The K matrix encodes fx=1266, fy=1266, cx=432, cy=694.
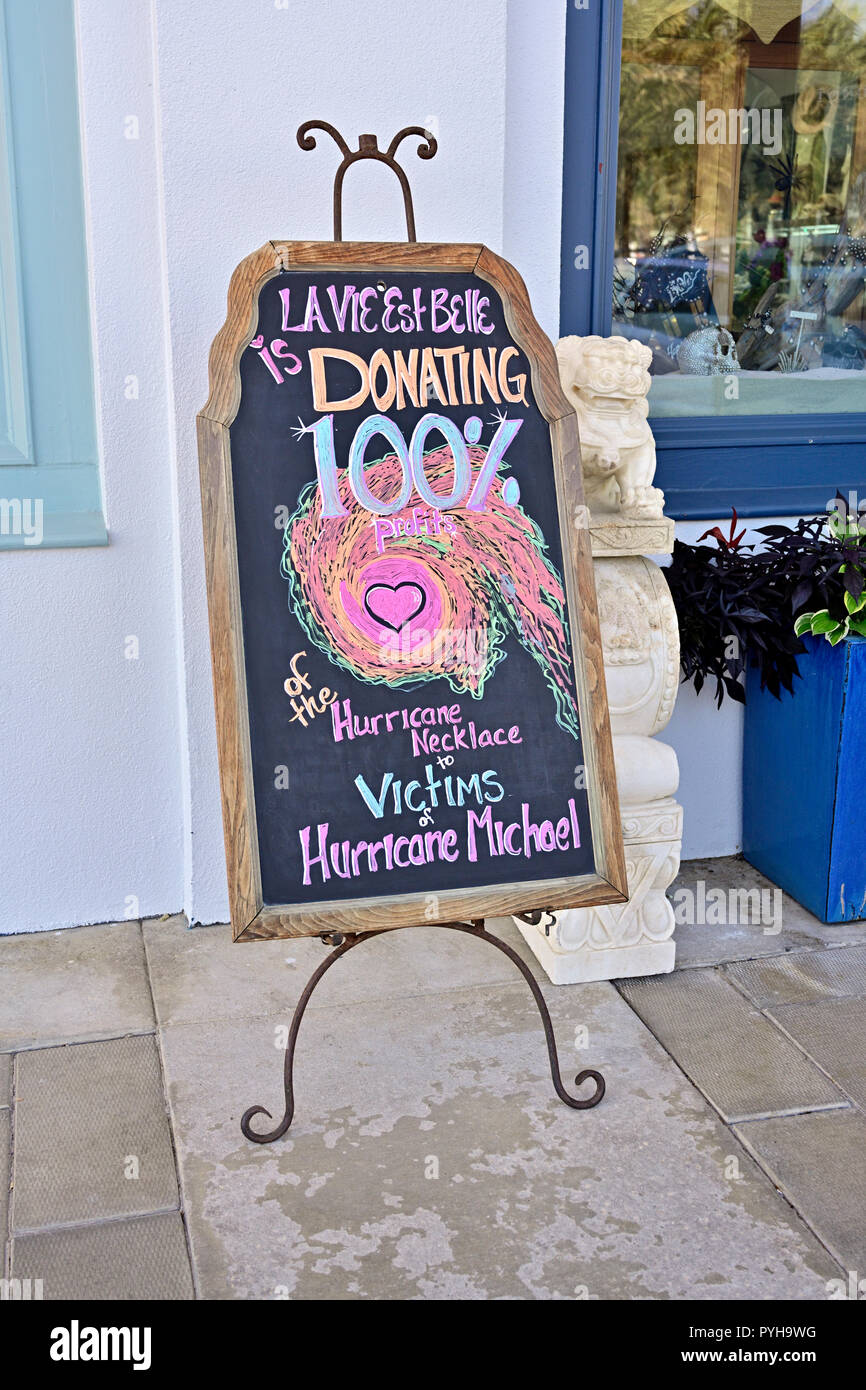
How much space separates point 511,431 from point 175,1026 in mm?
1570

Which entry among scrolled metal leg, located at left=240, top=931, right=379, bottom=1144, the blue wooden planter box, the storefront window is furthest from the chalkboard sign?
the storefront window

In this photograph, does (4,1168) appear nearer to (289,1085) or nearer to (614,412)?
(289,1085)

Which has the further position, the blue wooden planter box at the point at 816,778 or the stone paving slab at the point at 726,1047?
the blue wooden planter box at the point at 816,778

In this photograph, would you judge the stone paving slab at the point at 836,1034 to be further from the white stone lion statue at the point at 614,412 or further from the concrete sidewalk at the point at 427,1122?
the white stone lion statue at the point at 614,412

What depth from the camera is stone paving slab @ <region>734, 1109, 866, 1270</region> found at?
229 centimetres

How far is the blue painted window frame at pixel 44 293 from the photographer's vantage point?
10.0ft

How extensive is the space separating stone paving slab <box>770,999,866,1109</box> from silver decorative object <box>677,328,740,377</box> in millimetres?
1924

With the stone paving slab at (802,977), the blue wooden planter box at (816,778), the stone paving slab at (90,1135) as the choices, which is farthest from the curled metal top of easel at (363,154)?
the stone paving slab at (802,977)

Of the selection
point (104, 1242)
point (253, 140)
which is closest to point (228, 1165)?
point (104, 1242)

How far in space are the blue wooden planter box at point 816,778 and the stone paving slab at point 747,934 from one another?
0.04 metres

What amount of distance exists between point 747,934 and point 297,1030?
142 centimetres

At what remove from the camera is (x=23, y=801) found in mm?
3346

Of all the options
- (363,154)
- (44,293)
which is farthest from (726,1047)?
(44,293)
